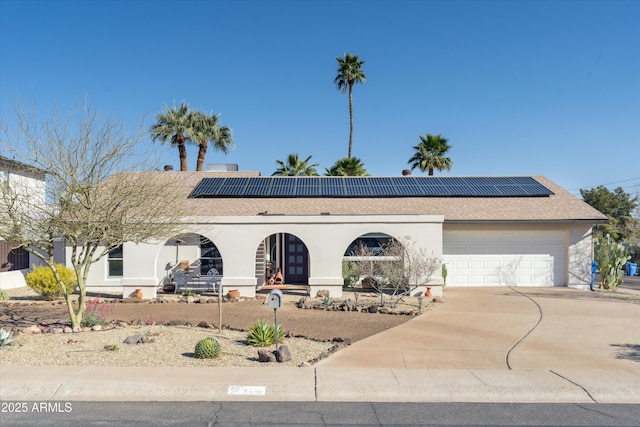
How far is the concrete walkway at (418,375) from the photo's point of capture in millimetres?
8188

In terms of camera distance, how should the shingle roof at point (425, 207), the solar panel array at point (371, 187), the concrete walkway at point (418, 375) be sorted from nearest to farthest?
the concrete walkway at point (418, 375)
the shingle roof at point (425, 207)
the solar panel array at point (371, 187)

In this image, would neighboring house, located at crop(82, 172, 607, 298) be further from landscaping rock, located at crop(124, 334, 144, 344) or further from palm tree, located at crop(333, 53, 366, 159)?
palm tree, located at crop(333, 53, 366, 159)

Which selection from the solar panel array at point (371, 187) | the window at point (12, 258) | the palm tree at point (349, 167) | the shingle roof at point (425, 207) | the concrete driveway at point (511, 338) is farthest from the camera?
the palm tree at point (349, 167)

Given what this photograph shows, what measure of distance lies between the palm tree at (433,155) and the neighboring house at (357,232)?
1342cm

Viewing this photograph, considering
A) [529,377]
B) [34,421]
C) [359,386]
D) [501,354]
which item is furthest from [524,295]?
[34,421]

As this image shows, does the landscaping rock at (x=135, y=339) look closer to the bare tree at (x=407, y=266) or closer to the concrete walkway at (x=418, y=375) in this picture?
the concrete walkway at (x=418, y=375)

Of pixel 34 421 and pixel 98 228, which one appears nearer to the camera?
pixel 34 421

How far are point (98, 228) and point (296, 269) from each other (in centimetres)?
1376

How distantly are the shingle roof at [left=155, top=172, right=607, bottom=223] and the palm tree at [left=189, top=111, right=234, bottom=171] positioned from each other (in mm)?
14993

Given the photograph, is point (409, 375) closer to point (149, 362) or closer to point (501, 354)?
point (501, 354)

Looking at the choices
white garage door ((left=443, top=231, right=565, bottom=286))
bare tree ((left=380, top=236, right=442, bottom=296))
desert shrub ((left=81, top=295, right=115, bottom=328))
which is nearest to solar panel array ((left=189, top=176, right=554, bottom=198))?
white garage door ((left=443, top=231, right=565, bottom=286))

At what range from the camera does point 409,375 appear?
29.9 feet

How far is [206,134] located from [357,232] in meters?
22.8

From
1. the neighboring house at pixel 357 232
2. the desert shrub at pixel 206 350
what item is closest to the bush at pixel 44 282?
the neighboring house at pixel 357 232
